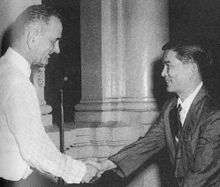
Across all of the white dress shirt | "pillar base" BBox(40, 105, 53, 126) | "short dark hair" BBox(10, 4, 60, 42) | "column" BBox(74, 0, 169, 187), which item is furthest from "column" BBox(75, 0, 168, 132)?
"short dark hair" BBox(10, 4, 60, 42)

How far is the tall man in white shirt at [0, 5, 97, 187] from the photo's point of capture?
8.17 feet

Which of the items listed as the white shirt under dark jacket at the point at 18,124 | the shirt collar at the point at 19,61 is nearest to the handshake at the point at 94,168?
the white shirt under dark jacket at the point at 18,124

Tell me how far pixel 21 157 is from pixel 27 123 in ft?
0.76

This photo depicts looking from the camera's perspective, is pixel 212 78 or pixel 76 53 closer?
pixel 76 53

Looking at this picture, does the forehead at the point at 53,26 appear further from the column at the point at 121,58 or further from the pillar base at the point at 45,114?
the column at the point at 121,58

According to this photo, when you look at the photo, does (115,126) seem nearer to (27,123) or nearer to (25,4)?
(25,4)

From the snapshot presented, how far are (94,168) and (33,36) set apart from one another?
1183 mm

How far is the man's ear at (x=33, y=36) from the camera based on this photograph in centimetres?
266

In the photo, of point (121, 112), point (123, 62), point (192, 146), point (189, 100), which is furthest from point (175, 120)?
point (123, 62)

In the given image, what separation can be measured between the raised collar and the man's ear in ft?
0.37

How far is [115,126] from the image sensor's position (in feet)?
16.0

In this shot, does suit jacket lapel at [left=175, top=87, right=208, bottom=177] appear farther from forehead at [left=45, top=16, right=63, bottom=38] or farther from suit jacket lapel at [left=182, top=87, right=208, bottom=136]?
forehead at [left=45, top=16, right=63, bottom=38]

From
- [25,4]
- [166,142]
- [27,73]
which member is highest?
[25,4]

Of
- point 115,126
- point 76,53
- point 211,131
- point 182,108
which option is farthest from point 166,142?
point 76,53
